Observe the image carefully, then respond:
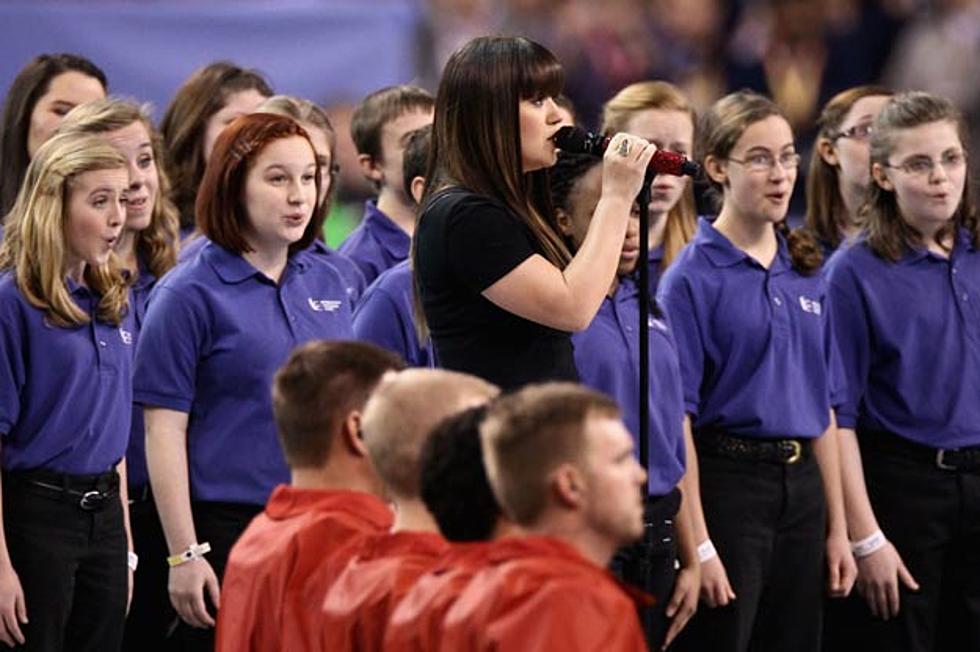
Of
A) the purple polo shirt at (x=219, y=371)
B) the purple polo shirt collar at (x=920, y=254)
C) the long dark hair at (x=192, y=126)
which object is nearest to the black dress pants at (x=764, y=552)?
the purple polo shirt collar at (x=920, y=254)

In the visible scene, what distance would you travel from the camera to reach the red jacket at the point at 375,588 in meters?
3.73

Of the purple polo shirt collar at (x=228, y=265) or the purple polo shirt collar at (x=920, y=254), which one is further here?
the purple polo shirt collar at (x=920, y=254)

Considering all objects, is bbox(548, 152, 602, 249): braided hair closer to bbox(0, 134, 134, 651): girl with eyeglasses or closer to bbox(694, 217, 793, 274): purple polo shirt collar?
bbox(694, 217, 793, 274): purple polo shirt collar

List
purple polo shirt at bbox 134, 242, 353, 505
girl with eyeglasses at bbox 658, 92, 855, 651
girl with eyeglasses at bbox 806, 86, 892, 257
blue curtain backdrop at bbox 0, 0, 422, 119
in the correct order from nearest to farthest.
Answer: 1. purple polo shirt at bbox 134, 242, 353, 505
2. girl with eyeglasses at bbox 658, 92, 855, 651
3. girl with eyeglasses at bbox 806, 86, 892, 257
4. blue curtain backdrop at bbox 0, 0, 422, 119

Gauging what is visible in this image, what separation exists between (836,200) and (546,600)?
339 cm

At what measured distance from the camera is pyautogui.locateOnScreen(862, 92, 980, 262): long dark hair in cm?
590

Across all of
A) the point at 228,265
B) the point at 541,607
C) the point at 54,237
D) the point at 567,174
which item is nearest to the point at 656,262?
the point at 567,174

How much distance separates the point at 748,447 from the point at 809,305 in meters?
0.42

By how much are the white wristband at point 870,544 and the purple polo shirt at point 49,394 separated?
1925 millimetres

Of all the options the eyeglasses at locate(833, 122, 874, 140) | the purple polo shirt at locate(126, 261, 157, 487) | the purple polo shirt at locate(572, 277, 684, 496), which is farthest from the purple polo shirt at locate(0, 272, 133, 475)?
the eyeglasses at locate(833, 122, 874, 140)

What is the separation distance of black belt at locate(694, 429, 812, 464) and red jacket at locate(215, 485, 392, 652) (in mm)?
1695

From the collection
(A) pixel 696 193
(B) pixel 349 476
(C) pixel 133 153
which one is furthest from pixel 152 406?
(A) pixel 696 193

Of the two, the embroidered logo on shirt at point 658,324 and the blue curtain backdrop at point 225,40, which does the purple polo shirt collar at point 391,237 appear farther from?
the blue curtain backdrop at point 225,40

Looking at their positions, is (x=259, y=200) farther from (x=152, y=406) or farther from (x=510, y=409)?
(x=510, y=409)
